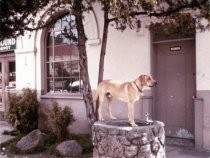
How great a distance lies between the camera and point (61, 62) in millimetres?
10961

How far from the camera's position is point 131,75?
890 centimetres

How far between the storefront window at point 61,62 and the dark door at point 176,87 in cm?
257

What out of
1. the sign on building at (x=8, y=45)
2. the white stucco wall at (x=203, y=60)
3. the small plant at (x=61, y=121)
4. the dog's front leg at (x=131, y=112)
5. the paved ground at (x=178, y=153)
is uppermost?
the sign on building at (x=8, y=45)

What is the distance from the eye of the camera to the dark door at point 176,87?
827cm

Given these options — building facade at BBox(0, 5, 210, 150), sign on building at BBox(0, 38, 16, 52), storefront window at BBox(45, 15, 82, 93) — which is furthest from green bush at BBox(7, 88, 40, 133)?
sign on building at BBox(0, 38, 16, 52)

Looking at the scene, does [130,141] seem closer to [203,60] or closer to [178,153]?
[178,153]

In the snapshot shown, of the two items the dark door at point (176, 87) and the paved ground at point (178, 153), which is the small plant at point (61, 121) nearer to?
the paved ground at point (178, 153)

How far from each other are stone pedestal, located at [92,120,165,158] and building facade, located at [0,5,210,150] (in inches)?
108

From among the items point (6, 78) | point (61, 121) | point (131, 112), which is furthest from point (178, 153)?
point (6, 78)

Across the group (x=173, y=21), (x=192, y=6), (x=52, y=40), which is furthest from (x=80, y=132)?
(x=192, y=6)

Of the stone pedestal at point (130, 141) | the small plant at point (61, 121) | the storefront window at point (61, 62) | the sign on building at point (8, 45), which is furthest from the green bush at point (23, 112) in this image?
the stone pedestal at point (130, 141)

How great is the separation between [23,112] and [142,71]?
3.77m

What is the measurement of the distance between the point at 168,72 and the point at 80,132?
10.0ft

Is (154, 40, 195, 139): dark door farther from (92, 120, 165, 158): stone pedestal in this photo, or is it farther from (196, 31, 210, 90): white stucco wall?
(92, 120, 165, 158): stone pedestal
